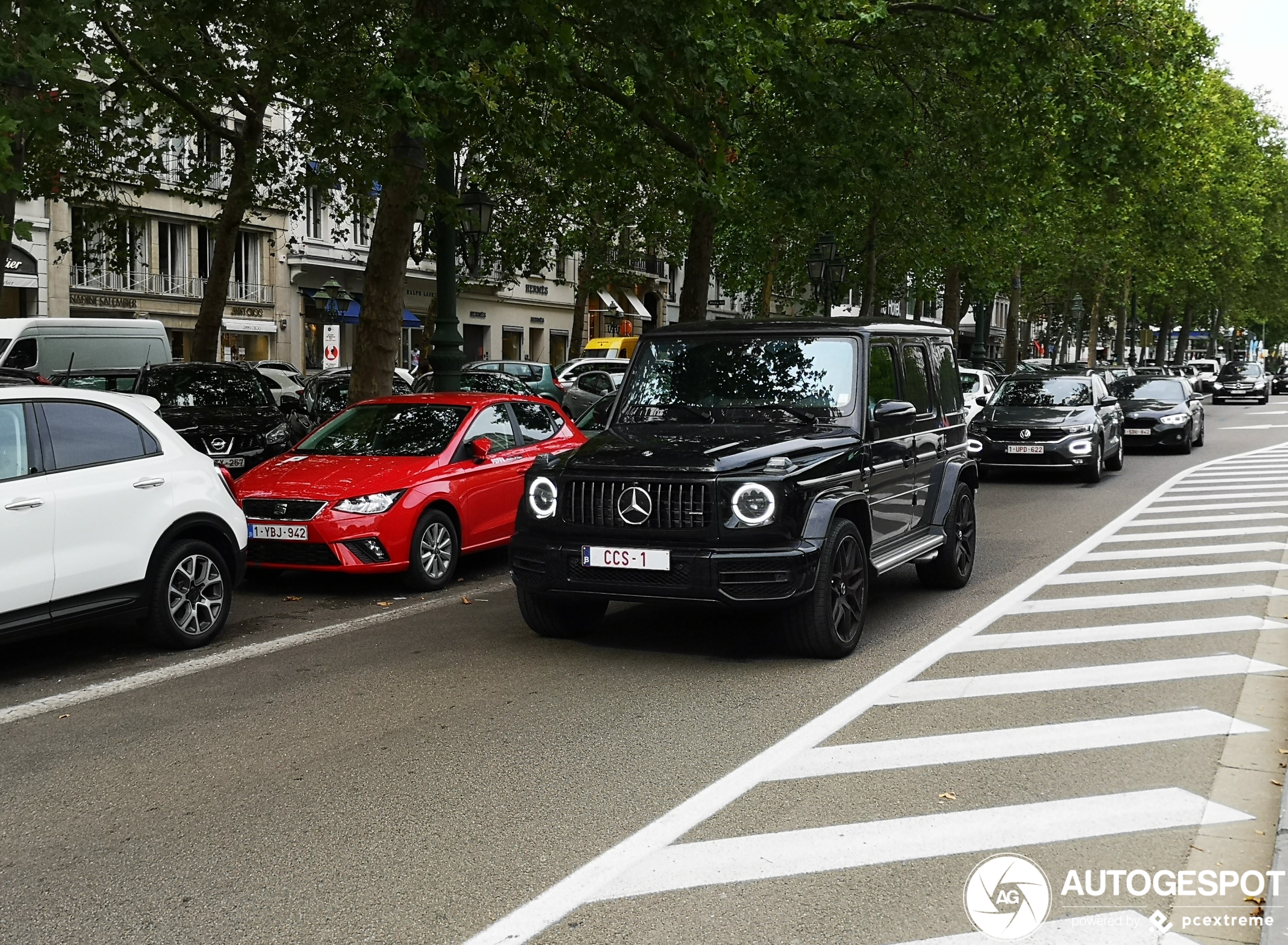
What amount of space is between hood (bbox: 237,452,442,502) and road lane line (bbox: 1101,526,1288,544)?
6417 mm

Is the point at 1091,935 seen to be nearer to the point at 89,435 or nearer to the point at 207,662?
the point at 207,662

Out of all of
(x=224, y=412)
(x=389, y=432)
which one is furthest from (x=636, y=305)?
(x=389, y=432)

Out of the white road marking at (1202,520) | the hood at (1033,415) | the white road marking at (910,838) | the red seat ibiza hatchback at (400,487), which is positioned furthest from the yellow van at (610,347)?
the white road marking at (910,838)

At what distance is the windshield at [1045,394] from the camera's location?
19.7m

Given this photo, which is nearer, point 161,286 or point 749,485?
point 749,485

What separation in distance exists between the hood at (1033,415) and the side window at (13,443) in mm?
14460

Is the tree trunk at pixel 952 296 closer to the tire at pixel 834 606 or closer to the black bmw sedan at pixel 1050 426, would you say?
the black bmw sedan at pixel 1050 426

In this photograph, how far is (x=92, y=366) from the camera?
20703 millimetres

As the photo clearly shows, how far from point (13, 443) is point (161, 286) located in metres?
38.9

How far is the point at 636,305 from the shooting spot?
64.3m

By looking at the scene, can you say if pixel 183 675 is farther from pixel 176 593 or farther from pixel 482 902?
pixel 482 902

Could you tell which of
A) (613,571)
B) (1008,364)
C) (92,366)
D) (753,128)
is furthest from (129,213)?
(1008,364)

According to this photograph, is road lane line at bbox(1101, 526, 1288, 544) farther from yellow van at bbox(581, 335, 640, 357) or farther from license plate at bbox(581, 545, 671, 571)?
yellow van at bbox(581, 335, 640, 357)

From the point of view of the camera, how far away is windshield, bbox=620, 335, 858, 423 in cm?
802
